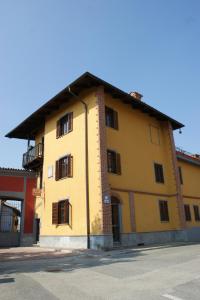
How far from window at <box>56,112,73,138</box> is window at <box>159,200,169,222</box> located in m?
8.27

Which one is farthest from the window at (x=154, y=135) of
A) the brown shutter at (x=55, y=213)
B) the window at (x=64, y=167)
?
the brown shutter at (x=55, y=213)

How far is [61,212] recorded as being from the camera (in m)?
16.6

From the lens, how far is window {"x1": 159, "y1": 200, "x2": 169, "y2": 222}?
60.8ft

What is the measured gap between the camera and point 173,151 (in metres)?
20.8

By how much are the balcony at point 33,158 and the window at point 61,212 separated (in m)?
5.07

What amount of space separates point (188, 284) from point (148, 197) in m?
12.0

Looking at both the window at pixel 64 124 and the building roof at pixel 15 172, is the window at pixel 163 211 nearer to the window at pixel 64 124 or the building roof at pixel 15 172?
the window at pixel 64 124

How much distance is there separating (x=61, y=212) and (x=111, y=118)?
676 centimetres

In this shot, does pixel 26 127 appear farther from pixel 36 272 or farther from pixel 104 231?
pixel 36 272

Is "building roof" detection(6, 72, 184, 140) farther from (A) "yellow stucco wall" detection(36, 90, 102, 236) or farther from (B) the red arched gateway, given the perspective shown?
(B) the red arched gateway

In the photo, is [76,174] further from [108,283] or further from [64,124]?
[108,283]

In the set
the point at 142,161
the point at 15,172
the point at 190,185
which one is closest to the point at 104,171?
the point at 142,161

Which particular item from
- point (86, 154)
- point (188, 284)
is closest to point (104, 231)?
point (86, 154)

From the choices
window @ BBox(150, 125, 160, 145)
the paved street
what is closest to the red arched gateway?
window @ BBox(150, 125, 160, 145)
